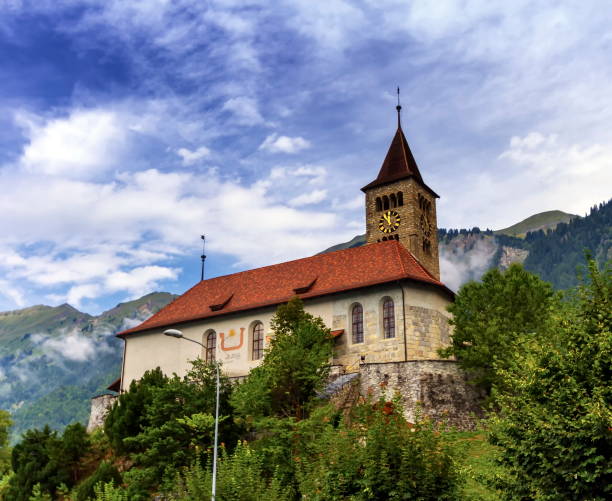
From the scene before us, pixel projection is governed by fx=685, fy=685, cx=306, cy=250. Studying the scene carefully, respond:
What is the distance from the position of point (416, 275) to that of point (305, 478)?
25.8m

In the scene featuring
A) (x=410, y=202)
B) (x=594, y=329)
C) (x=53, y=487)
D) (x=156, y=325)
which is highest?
(x=410, y=202)

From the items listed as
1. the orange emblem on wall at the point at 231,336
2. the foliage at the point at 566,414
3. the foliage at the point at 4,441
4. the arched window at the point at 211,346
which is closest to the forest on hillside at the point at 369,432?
the foliage at the point at 566,414

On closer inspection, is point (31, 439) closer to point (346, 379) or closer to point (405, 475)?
point (346, 379)

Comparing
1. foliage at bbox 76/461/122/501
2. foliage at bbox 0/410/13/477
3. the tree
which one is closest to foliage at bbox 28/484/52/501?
the tree

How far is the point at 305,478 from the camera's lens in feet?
68.5

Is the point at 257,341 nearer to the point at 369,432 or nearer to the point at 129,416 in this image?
the point at 129,416

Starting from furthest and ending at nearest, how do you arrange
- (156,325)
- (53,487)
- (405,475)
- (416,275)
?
1. (156,325)
2. (416,275)
3. (53,487)
4. (405,475)

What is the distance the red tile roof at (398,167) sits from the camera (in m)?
62.5

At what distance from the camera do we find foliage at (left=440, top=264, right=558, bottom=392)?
36562 millimetres

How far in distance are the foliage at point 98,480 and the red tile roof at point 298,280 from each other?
58.8 feet

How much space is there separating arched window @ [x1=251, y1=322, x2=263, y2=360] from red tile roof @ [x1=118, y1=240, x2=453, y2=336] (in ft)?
5.20

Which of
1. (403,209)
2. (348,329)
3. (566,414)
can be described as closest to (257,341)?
(348,329)

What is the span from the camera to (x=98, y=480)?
33062 millimetres

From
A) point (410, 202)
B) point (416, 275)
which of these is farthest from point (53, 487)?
point (410, 202)
